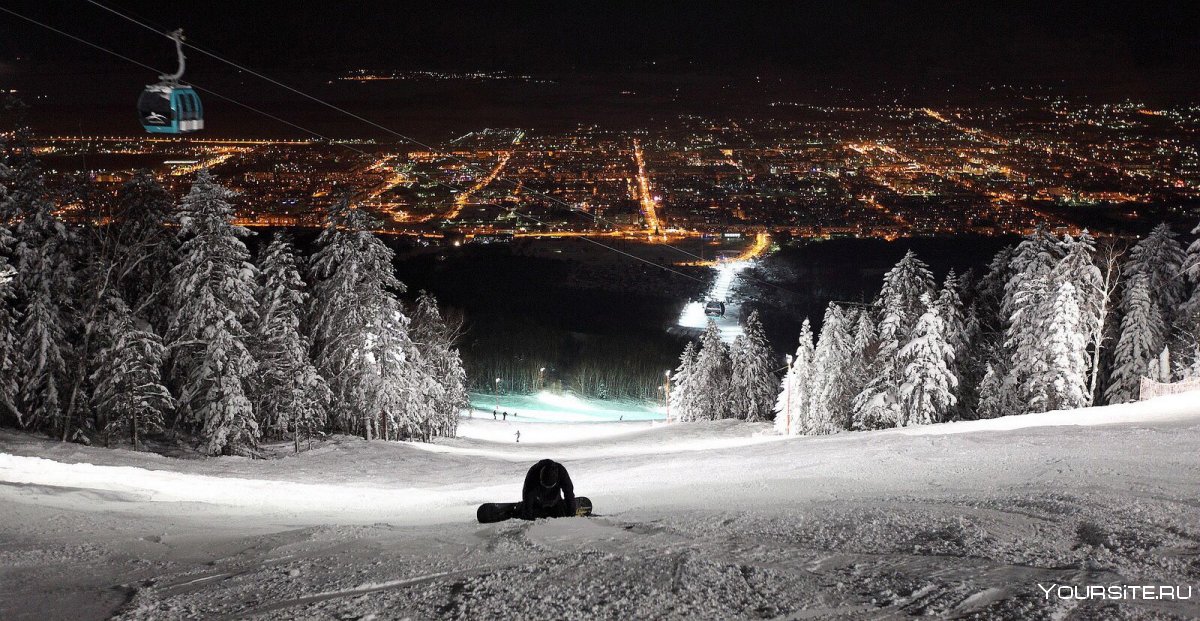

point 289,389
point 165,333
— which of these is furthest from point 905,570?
point 165,333

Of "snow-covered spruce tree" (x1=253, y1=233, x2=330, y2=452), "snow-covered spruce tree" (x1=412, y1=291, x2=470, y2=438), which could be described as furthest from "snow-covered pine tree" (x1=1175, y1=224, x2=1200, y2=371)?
"snow-covered spruce tree" (x1=253, y1=233, x2=330, y2=452)

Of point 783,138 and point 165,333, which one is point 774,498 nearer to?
point 165,333

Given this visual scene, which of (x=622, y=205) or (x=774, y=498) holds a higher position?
(x=622, y=205)

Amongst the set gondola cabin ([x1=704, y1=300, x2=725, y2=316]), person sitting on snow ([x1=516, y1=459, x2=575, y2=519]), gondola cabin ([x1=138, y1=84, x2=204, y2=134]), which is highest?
gondola cabin ([x1=138, y1=84, x2=204, y2=134])

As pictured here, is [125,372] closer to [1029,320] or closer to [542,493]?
[542,493]

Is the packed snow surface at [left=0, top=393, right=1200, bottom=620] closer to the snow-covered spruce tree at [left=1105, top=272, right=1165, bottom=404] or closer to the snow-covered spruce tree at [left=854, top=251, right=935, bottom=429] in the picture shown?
the snow-covered spruce tree at [left=854, top=251, right=935, bottom=429]

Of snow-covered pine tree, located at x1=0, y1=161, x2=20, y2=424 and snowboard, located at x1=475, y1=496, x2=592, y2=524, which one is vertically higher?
snow-covered pine tree, located at x1=0, y1=161, x2=20, y2=424

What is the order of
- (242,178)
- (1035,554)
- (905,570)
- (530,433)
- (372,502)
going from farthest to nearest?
(242,178) < (530,433) < (372,502) < (1035,554) < (905,570)

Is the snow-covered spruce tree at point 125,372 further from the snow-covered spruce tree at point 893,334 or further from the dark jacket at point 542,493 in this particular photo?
the snow-covered spruce tree at point 893,334
